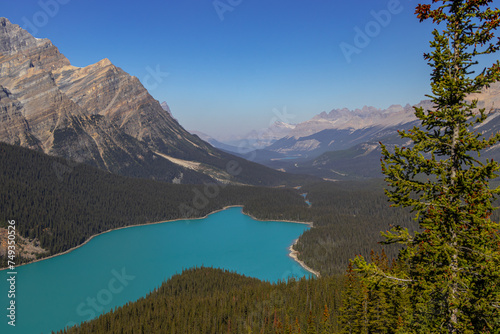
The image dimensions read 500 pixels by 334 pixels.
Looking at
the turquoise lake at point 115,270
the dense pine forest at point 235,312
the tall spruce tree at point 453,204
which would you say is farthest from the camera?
the turquoise lake at point 115,270

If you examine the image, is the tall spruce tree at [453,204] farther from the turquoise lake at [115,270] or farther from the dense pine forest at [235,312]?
the turquoise lake at [115,270]

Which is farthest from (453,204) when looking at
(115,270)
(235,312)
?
(115,270)

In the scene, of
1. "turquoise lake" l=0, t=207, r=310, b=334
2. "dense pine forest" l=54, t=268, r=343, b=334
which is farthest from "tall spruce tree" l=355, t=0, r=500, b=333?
Result: "turquoise lake" l=0, t=207, r=310, b=334

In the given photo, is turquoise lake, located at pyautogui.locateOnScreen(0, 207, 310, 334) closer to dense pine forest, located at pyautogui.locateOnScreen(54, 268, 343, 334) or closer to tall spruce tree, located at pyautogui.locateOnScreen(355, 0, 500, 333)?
dense pine forest, located at pyautogui.locateOnScreen(54, 268, 343, 334)

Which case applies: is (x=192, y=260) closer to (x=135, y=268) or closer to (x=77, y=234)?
(x=135, y=268)

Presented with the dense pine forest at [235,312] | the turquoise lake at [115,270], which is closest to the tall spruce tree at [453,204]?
the dense pine forest at [235,312]

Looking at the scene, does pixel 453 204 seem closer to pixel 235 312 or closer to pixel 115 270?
pixel 235 312
